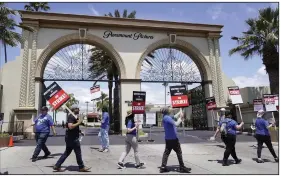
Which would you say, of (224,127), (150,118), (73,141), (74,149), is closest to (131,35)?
(150,118)

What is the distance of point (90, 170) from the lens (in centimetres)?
669

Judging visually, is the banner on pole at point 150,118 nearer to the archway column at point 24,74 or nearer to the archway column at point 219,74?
the archway column at point 219,74

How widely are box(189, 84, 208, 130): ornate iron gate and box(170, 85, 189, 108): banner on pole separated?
10663 mm

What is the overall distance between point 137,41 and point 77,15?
4.53m

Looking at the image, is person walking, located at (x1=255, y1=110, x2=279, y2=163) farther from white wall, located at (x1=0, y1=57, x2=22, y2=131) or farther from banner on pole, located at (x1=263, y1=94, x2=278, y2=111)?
white wall, located at (x1=0, y1=57, x2=22, y2=131)

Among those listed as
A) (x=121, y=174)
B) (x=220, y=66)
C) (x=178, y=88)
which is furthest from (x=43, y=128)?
(x=220, y=66)

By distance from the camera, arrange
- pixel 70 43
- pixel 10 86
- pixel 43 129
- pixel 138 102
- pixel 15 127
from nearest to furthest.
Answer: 1. pixel 43 129
2. pixel 138 102
3. pixel 15 127
4. pixel 10 86
5. pixel 70 43

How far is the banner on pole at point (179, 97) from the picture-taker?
33.9 ft

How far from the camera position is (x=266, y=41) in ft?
60.9

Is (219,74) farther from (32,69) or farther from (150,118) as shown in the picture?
(32,69)

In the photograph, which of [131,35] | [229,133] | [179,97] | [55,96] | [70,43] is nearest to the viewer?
[55,96]

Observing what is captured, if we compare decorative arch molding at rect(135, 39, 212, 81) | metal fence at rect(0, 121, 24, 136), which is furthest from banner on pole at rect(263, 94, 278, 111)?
metal fence at rect(0, 121, 24, 136)

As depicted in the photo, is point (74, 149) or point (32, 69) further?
point (32, 69)

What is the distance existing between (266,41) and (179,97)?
1158cm
